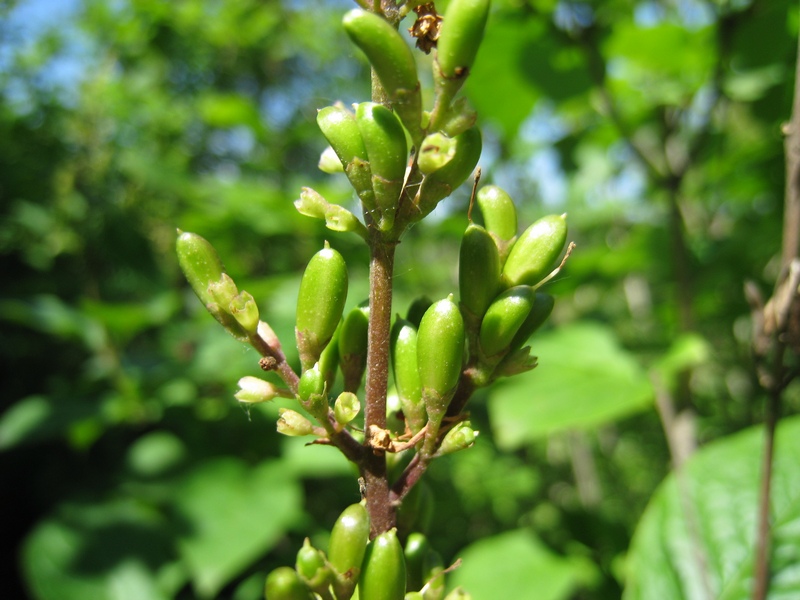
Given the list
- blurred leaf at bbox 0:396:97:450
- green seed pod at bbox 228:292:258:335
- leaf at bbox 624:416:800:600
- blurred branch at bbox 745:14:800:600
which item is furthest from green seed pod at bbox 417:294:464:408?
blurred leaf at bbox 0:396:97:450

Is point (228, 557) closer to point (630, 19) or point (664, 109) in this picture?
point (664, 109)

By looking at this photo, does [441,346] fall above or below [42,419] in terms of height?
above

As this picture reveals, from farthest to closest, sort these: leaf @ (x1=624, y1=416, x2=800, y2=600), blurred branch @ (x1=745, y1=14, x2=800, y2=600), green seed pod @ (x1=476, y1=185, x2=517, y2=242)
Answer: leaf @ (x1=624, y1=416, x2=800, y2=600)
blurred branch @ (x1=745, y1=14, x2=800, y2=600)
green seed pod @ (x1=476, y1=185, x2=517, y2=242)

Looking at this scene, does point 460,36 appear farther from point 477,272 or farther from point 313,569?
point 313,569

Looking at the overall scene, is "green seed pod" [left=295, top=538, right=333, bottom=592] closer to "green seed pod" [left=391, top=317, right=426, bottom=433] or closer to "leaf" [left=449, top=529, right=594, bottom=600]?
"green seed pod" [left=391, top=317, right=426, bottom=433]

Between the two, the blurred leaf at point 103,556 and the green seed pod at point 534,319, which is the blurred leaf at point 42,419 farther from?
the green seed pod at point 534,319

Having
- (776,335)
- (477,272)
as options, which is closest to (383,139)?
(477,272)
